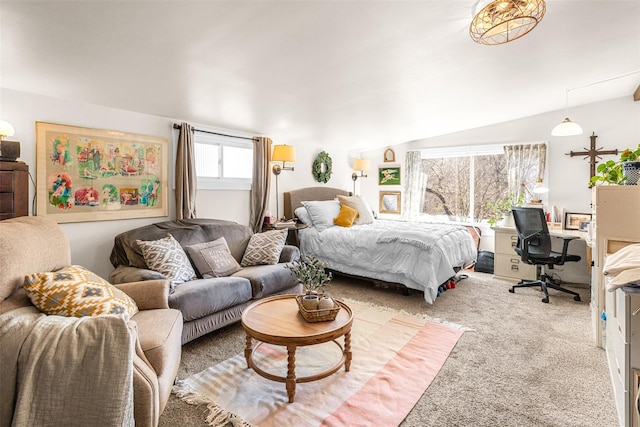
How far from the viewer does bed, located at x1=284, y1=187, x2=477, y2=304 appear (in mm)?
3586

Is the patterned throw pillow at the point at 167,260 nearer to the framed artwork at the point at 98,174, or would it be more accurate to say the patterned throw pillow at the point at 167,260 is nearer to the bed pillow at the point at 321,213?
the framed artwork at the point at 98,174

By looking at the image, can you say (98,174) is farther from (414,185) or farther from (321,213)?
(414,185)

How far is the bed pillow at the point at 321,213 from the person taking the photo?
15.4ft

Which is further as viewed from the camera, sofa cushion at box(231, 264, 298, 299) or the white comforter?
the white comforter

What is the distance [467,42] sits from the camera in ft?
8.67

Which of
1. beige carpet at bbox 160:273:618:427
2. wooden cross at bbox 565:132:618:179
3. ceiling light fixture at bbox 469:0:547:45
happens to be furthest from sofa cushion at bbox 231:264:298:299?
wooden cross at bbox 565:132:618:179

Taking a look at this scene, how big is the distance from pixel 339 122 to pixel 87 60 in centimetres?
301

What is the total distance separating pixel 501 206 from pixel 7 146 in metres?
5.81

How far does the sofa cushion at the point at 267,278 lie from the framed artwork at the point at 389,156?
12.6ft

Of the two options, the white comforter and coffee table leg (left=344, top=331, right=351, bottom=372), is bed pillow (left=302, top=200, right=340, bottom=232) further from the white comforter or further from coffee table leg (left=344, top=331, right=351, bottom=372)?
coffee table leg (left=344, top=331, right=351, bottom=372)

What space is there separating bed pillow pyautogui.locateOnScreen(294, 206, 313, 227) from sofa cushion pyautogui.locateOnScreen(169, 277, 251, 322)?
78.4 inches

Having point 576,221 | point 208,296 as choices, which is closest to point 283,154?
point 208,296

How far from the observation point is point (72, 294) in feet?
5.38

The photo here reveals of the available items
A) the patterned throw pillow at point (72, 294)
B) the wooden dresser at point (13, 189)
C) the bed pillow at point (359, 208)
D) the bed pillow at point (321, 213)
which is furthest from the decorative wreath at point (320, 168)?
the patterned throw pillow at point (72, 294)
